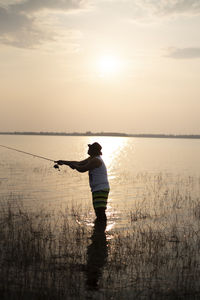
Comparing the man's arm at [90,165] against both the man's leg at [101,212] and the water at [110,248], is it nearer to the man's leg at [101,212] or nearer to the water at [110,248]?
the man's leg at [101,212]

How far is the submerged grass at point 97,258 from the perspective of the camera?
5.95 metres

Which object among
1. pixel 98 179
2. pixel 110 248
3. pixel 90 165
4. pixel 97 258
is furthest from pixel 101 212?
pixel 97 258

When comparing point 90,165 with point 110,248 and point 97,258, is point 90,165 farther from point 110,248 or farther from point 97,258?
point 97,258

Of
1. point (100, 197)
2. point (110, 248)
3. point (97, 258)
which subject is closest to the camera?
point (97, 258)

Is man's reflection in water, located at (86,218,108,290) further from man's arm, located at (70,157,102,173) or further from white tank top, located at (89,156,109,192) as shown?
man's arm, located at (70,157,102,173)

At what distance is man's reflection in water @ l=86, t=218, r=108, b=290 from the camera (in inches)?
253

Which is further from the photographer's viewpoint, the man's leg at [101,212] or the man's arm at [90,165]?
the man's leg at [101,212]

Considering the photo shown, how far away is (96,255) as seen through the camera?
25.7 feet

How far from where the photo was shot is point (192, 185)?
2288 cm

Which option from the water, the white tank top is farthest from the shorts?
the water

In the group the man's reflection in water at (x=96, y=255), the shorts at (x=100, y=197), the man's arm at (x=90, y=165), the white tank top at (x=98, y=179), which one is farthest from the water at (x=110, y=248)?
the man's arm at (x=90, y=165)

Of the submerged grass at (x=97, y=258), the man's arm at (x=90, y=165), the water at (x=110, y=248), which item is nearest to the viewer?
the submerged grass at (x=97, y=258)

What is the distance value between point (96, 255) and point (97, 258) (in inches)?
8.4

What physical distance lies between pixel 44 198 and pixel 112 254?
919 cm
